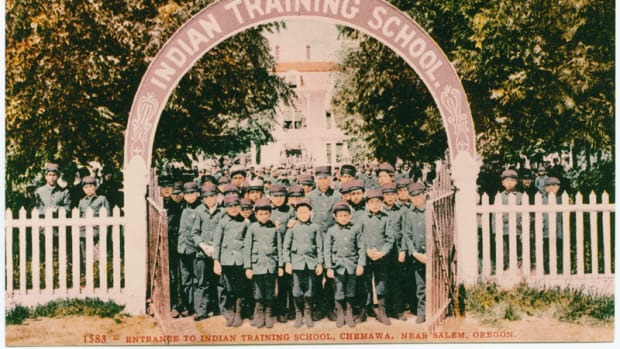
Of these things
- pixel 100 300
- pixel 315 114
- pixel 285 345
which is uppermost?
pixel 315 114

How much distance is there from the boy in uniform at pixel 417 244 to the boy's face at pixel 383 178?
25cm

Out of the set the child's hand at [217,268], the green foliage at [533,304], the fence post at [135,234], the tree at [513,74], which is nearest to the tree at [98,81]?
the fence post at [135,234]

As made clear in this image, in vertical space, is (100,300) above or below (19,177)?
below

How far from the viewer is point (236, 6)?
7.66 m

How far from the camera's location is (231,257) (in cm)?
728

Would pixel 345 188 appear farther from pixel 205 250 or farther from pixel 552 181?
pixel 552 181

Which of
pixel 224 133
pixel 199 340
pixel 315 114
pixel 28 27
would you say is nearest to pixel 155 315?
pixel 199 340

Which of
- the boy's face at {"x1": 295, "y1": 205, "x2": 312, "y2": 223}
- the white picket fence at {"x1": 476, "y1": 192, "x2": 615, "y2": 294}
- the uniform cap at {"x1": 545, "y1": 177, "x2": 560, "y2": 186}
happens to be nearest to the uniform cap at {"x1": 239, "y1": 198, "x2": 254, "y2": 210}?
the boy's face at {"x1": 295, "y1": 205, "x2": 312, "y2": 223}

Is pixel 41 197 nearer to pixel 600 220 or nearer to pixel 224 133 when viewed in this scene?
pixel 224 133

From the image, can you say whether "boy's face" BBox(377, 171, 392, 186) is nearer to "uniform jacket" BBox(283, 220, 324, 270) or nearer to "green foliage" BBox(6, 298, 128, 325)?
"uniform jacket" BBox(283, 220, 324, 270)

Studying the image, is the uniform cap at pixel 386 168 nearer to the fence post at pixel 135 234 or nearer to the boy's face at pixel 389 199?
the boy's face at pixel 389 199

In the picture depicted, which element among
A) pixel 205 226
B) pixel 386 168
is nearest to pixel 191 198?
pixel 205 226

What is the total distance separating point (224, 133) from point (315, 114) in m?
1.02

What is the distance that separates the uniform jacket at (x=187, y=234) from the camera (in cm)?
755
